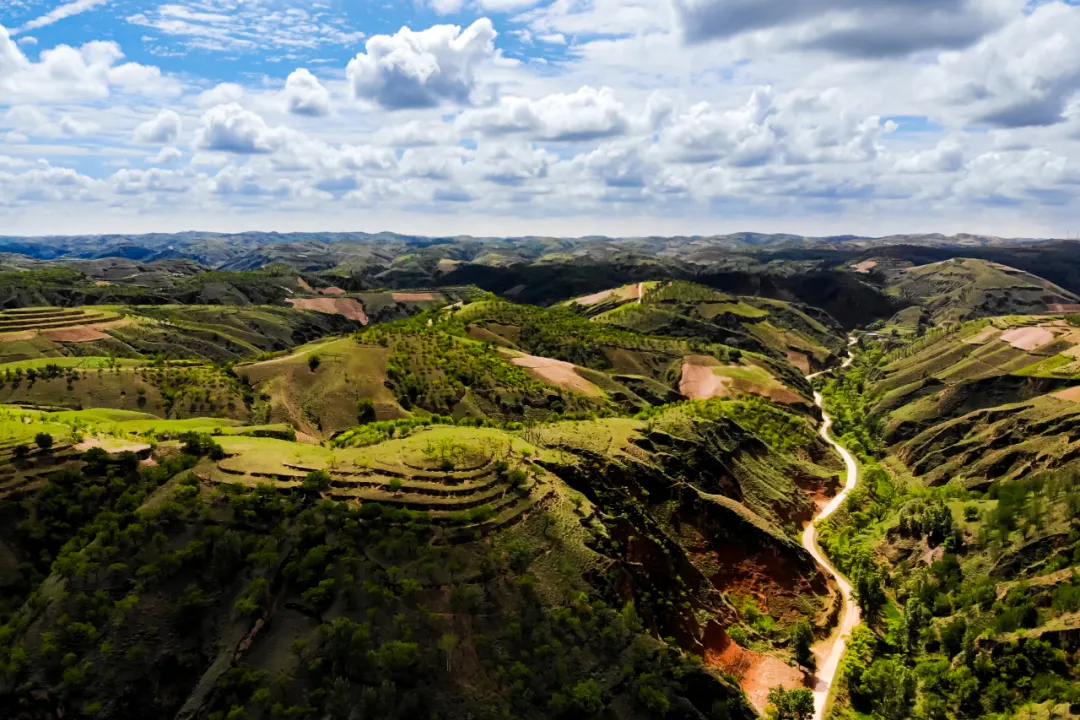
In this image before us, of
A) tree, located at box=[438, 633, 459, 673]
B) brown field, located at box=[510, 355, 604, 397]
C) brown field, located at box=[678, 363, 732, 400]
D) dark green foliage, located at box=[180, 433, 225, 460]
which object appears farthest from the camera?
brown field, located at box=[678, 363, 732, 400]

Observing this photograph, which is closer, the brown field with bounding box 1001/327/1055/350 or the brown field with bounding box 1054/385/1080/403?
the brown field with bounding box 1054/385/1080/403

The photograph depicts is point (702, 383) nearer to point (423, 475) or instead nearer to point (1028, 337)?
point (1028, 337)

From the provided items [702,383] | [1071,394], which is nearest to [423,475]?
[702,383]

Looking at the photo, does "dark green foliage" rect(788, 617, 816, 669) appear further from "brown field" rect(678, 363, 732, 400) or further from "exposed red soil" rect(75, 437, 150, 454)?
"brown field" rect(678, 363, 732, 400)

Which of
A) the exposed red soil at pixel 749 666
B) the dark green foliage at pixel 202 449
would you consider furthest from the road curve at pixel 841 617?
the dark green foliage at pixel 202 449

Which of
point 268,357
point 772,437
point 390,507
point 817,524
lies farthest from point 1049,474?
point 268,357

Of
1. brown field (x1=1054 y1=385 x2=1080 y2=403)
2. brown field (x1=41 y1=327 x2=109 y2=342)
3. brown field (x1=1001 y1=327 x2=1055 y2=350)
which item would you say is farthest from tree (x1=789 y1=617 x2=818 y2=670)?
brown field (x1=41 y1=327 x2=109 y2=342)
